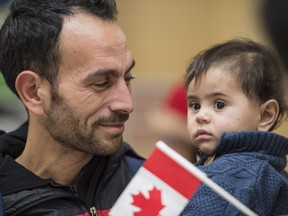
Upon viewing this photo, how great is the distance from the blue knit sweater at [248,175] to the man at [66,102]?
52 cm

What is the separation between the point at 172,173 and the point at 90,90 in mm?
762

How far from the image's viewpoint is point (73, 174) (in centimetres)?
346

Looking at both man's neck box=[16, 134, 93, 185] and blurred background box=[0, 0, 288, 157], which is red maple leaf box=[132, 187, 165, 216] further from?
blurred background box=[0, 0, 288, 157]

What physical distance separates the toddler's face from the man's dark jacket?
0.49 metres

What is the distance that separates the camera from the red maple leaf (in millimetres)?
2705

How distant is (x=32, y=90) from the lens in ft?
11.3

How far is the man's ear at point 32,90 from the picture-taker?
3.40 m

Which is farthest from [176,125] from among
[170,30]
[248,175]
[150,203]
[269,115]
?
[170,30]

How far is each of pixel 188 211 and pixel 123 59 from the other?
802mm

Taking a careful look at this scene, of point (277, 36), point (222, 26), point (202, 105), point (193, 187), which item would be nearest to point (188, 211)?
point (193, 187)

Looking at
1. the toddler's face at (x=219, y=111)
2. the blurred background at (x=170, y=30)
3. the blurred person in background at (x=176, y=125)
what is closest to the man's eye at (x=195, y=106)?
the toddler's face at (x=219, y=111)

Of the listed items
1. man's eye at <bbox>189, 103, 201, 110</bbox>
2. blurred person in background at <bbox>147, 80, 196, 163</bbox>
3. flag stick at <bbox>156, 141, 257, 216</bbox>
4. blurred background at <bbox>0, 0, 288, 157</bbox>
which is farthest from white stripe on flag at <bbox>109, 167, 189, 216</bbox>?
blurred background at <bbox>0, 0, 288, 157</bbox>

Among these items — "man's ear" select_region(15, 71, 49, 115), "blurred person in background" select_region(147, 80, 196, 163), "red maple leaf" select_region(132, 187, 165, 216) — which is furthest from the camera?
"blurred person in background" select_region(147, 80, 196, 163)

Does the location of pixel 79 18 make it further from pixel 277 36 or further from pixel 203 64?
pixel 277 36
